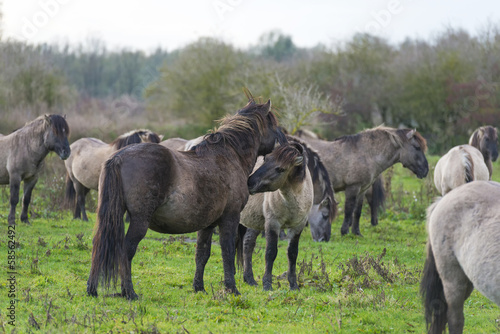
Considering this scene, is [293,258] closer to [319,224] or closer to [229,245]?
[229,245]

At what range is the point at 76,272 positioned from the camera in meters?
7.18

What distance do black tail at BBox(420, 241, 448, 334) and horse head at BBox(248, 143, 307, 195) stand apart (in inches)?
89.0

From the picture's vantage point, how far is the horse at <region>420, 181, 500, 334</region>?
3.94 metres

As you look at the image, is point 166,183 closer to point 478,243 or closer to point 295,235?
point 295,235

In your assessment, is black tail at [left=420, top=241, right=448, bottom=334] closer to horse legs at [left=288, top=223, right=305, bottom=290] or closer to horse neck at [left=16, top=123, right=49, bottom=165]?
horse legs at [left=288, top=223, right=305, bottom=290]

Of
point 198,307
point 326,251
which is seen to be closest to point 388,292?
point 198,307

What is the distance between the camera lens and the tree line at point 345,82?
27719 millimetres

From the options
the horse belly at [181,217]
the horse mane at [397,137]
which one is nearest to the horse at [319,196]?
the horse belly at [181,217]

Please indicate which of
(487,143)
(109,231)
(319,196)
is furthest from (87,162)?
(487,143)

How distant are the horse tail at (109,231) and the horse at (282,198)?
69.3 inches

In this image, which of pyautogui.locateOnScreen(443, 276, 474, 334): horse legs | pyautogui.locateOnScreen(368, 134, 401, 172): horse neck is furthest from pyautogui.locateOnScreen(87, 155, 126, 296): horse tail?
pyautogui.locateOnScreen(368, 134, 401, 172): horse neck

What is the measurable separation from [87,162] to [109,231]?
777 centimetres

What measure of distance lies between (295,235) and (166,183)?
7.23 ft

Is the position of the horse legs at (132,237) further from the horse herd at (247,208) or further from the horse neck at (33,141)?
the horse neck at (33,141)
